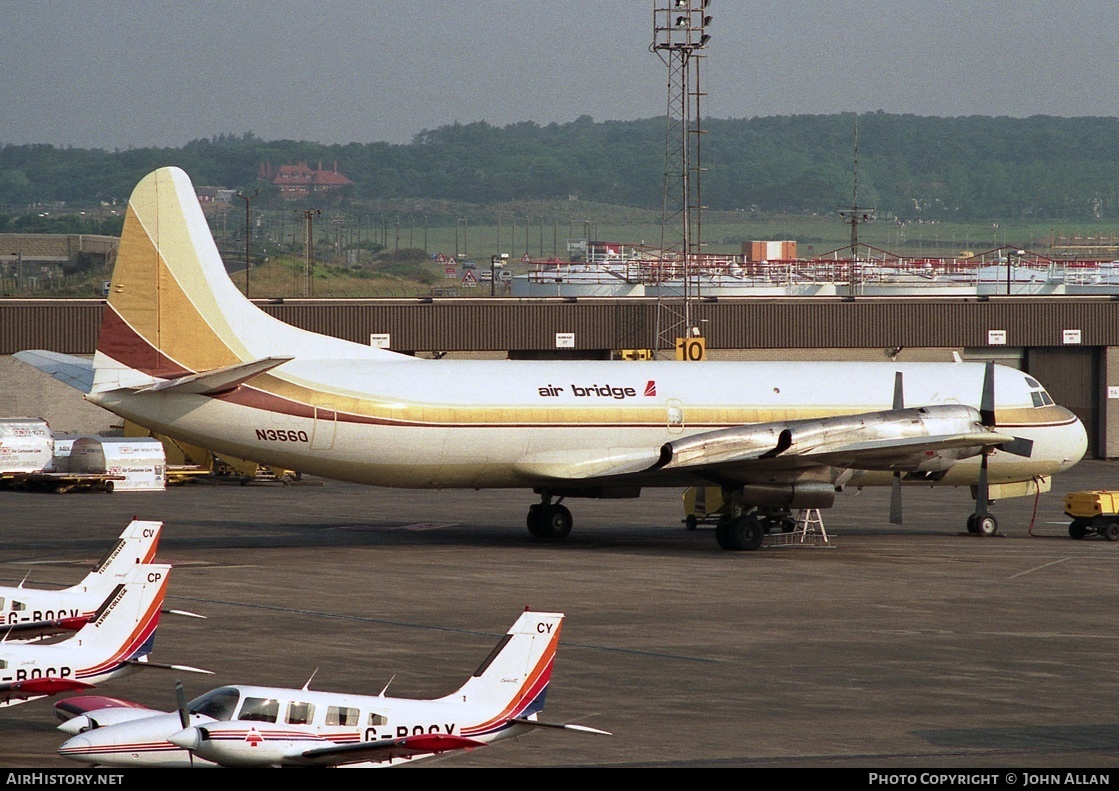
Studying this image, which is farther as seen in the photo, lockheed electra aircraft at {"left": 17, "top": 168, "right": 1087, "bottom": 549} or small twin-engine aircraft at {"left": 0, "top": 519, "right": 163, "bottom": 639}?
lockheed electra aircraft at {"left": 17, "top": 168, "right": 1087, "bottom": 549}

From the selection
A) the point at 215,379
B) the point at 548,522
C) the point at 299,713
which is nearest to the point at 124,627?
the point at 299,713

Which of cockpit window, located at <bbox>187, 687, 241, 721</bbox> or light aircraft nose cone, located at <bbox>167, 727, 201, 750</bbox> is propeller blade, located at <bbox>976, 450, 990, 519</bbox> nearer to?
cockpit window, located at <bbox>187, 687, 241, 721</bbox>

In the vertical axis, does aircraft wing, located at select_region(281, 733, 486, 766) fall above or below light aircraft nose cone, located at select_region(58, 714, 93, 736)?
below

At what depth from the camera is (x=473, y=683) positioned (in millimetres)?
12477

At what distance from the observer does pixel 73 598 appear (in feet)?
55.2

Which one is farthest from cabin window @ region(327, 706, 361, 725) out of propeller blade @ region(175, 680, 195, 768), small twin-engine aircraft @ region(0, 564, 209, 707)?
small twin-engine aircraft @ region(0, 564, 209, 707)

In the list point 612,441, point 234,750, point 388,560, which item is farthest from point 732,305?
point 234,750

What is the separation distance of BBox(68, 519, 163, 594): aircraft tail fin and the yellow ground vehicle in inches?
1035

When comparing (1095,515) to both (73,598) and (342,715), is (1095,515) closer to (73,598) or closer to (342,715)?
(73,598)

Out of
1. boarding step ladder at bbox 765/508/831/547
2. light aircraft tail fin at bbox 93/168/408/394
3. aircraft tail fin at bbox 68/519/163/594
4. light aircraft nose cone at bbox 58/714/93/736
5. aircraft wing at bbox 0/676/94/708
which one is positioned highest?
light aircraft tail fin at bbox 93/168/408/394

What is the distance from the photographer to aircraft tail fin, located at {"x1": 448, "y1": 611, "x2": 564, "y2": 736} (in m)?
12.4

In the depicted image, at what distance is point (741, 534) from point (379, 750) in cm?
2145

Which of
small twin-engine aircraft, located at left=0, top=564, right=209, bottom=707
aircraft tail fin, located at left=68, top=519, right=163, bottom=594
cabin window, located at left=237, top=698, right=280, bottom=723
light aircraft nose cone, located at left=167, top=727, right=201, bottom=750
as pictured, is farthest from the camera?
aircraft tail fin, located at left=68, top=519, right=163, bottom=594

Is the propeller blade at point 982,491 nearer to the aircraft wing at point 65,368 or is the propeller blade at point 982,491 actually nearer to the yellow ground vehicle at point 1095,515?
the yellow ground vehicle at point 1095,515
